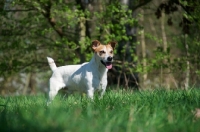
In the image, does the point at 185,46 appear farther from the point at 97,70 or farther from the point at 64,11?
the point at 97,70

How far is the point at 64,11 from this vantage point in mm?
12719

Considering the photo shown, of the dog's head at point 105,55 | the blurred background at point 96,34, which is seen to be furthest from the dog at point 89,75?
the blurred background at point 96,34

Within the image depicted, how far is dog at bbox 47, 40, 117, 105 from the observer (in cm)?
833

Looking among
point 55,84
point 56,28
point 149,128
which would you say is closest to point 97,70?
point 55,84

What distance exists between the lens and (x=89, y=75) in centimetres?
839

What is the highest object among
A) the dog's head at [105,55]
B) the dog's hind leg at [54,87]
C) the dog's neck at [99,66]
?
the dog's head at [105,55]

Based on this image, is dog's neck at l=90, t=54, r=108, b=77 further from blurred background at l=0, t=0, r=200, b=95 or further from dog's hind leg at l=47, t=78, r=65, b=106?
blurred background at l=0, t=0, r=200, b=95

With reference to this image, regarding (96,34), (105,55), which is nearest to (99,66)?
(105,55)

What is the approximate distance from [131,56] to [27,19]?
3.53m

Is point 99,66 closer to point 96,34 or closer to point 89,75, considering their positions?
point 89,75

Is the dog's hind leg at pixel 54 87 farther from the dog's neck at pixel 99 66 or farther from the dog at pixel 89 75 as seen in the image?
the dog's neck at pixel 99 66

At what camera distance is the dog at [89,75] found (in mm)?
8328

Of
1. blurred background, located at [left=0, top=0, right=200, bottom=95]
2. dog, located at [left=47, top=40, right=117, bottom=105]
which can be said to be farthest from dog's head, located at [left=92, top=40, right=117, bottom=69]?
blurred background, located at [left=0, top=0, right=200, bottom=95]

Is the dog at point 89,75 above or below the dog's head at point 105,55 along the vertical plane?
below
